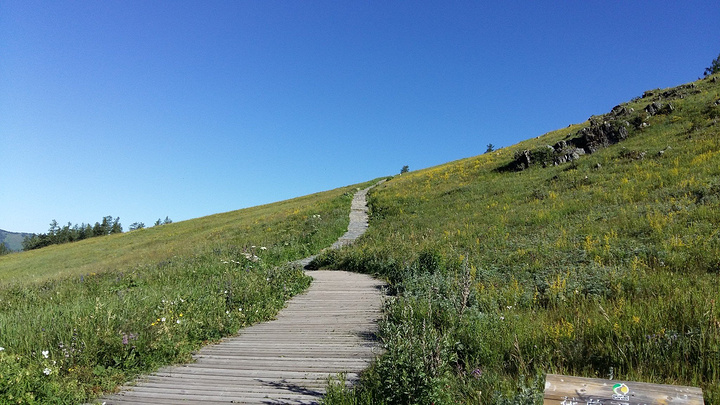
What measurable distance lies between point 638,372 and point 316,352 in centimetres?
455

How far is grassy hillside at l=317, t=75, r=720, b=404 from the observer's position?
4523 mm

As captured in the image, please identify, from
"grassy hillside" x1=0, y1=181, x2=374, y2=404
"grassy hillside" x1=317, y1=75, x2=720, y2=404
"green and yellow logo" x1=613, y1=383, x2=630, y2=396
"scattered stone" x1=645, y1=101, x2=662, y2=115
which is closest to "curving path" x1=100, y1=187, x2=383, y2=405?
"grassy hillside" x1=0, y1=181, x2=374, y2=404

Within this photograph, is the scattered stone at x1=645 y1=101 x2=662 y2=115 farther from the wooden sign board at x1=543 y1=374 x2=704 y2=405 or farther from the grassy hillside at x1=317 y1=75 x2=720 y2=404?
the wooden sign board at x1=543 y1=374 x2=704 y2=405

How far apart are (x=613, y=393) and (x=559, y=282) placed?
19.4ft

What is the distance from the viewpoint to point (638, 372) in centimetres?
433

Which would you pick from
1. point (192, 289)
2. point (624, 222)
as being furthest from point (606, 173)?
point (192, 289)

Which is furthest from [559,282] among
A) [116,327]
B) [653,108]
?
[653,108]

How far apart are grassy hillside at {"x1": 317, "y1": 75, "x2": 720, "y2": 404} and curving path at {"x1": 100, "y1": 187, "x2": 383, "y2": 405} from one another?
649 millimetres

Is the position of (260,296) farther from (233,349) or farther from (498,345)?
(498,345)

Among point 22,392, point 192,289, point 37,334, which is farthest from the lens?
point 192,289

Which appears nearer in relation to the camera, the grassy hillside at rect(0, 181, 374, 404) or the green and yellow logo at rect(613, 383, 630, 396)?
the green and yellow logo at rect(613, 383, 630, 396)

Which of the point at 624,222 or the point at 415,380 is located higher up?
the point at 624,222

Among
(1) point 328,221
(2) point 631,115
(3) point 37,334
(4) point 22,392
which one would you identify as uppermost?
(2) point 631,115

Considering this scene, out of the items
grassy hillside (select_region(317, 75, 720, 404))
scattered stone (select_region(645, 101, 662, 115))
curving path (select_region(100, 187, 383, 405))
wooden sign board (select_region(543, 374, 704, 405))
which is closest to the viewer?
wooden sign board (select_region(543, 374, 704, 405))
